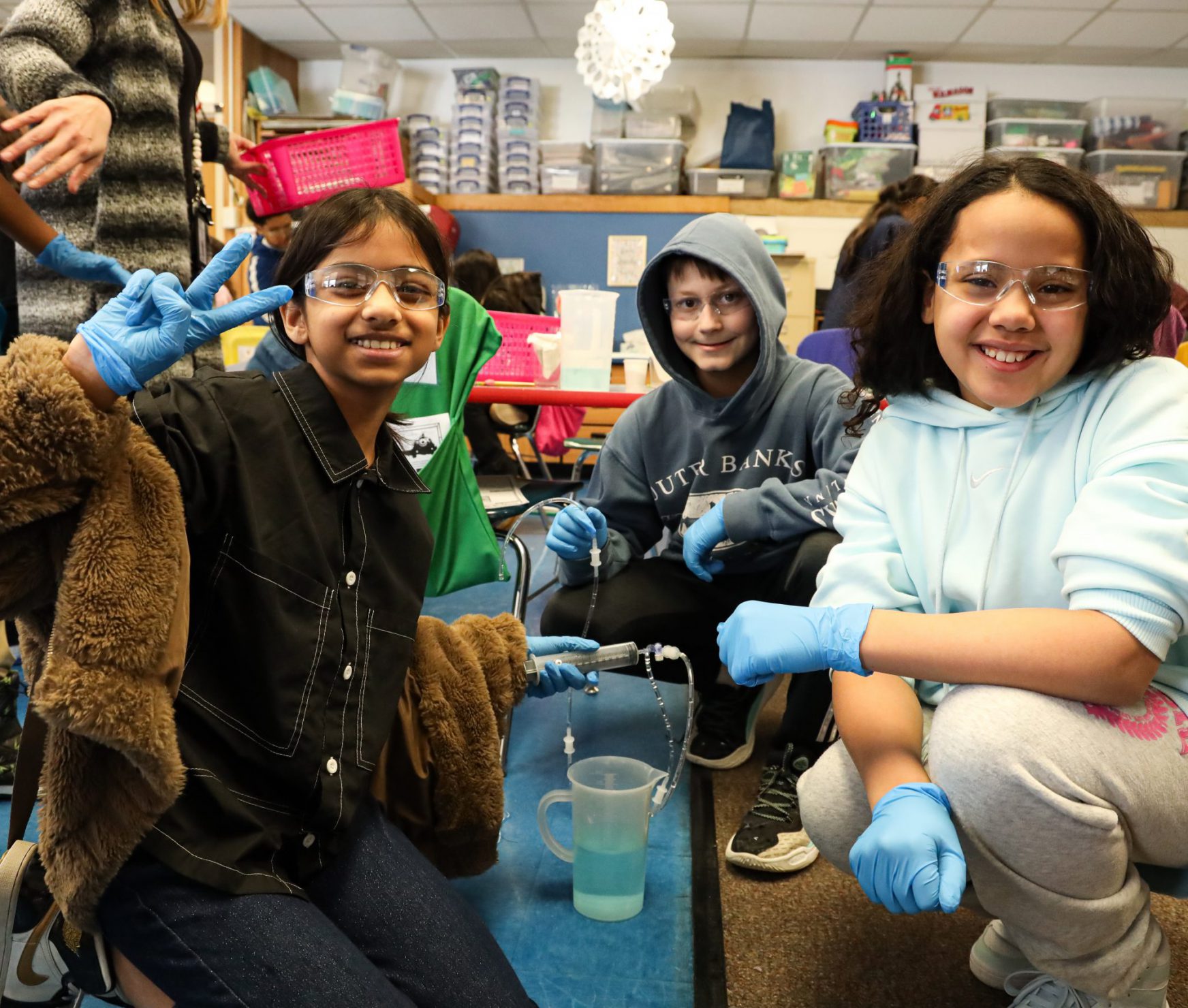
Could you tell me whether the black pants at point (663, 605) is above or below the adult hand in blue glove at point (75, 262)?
below

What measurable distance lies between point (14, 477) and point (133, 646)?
6.2 inches

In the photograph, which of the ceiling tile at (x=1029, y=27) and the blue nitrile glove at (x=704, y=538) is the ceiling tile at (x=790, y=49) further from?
the blue nitrile glove at (x=704, y=538)

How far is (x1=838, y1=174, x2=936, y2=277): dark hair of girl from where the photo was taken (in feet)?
7.89

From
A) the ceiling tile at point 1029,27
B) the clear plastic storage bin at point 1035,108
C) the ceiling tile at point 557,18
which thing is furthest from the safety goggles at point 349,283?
the clear plastic storage bin at point 1035,108

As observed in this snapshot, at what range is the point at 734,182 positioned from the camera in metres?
5.25

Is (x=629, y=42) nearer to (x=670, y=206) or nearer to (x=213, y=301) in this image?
(x=670, y=206)

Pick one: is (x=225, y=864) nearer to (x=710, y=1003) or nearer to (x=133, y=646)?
(x=133, y=646)

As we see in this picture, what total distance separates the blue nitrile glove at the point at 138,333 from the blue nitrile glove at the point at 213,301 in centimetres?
2

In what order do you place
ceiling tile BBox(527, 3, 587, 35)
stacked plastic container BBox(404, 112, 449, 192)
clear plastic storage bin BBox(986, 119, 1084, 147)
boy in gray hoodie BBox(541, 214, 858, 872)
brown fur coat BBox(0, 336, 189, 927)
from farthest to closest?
1. stacked plastic container BBox(404, 112, 449, 192)
2. clear plastic storage bin BBox(986, 119, 1084, 147)
3. ceiling tile BBox(527, 3, 587, 35)
4. boy in gray hoodie BBox(541, 214, 858, 872)
5. brown fur coat BBox(0, 336, 189, 927)

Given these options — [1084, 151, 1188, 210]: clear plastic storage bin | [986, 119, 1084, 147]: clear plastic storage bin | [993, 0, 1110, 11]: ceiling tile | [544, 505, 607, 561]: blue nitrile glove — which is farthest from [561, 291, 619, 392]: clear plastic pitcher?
[1084, 151, 1188, 210]: clear plastic storage bin

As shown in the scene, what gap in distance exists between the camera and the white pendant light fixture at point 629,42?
3465mm

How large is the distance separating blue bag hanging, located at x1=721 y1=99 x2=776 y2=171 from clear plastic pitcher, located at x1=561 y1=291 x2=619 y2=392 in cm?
320

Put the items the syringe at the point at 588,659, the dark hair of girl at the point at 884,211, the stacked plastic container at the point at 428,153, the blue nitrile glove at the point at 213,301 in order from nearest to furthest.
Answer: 1. the blue nitrile glove at the point at 213,301
2. the syringe at the point at 588,659
3. the dark hair of girl at the point at 884,211
4. the stacked plastic container at the point at 428,153

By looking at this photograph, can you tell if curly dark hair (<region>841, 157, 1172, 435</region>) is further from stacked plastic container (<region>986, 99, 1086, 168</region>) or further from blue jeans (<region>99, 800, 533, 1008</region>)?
stacked plastic container (<region>986, 99, 1086, 168</region>)
